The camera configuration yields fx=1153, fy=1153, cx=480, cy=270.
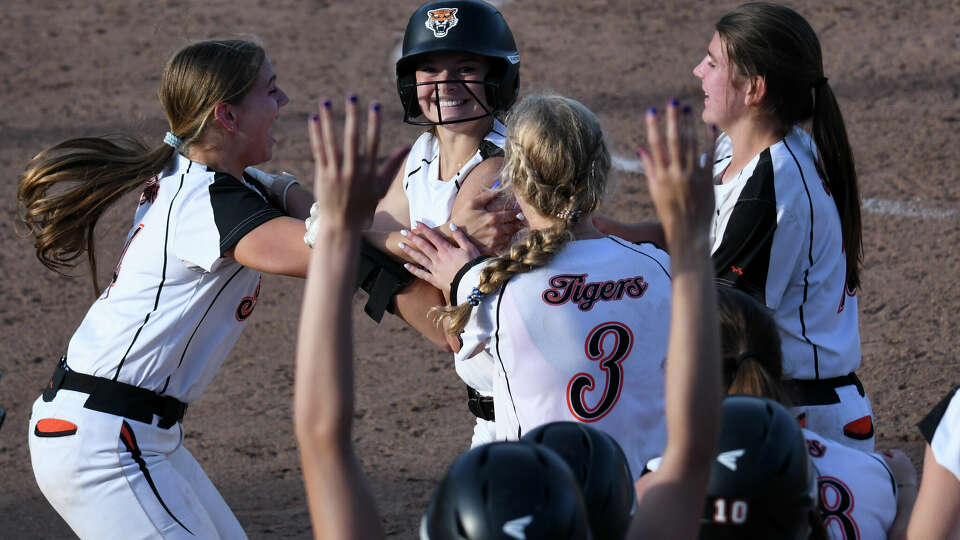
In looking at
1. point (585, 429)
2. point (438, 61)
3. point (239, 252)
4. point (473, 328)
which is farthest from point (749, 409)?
point (438, 61)

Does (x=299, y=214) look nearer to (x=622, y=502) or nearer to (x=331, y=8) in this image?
(x=622, y=502)

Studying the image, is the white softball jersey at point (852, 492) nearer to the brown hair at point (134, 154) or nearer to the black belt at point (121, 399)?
the black belt at point (121, 399)

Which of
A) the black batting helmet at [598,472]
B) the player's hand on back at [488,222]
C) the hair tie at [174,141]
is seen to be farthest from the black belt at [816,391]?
the hair tie at [174,141]

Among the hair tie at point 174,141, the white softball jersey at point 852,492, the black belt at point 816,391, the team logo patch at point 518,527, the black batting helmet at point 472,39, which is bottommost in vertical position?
the black belt at point 816,391

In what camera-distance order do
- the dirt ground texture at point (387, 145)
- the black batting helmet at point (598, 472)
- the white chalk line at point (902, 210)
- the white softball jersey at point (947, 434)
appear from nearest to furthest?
the black batting helmet at point (598, 472) → the white softball jersey at point (947, 434) → the dirt ground texture at point (387, 145) → the white chalk line at point (902, 210)

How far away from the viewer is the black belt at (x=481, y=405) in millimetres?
3463

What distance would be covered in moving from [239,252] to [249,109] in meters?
0.57

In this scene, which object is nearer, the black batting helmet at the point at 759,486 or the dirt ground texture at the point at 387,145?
the black batting helmet at the point at 759,486

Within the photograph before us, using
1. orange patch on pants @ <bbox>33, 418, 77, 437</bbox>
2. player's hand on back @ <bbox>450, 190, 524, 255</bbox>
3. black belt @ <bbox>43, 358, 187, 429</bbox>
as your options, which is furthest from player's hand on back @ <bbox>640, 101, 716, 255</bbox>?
orange patch on pants @ <bbox>33, 418, 77, 437</bbox>

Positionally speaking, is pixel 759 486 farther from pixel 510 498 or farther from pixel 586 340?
pixel 586 340

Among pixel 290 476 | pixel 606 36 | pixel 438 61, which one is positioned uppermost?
pixel 438 61

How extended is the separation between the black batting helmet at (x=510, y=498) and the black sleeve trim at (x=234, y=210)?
1.57m

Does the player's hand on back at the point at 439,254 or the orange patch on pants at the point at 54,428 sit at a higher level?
the player's hand on back at the point at 439,254

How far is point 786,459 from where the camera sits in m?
2.15
